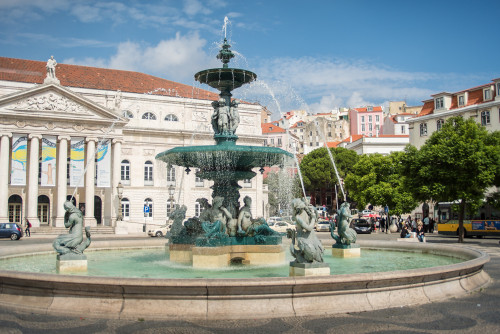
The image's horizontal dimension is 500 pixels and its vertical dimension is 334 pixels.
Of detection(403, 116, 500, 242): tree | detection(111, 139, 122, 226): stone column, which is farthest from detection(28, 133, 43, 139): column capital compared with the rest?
detection(403, 116, 500, 242): tree

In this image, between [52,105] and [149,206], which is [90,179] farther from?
[149,206]

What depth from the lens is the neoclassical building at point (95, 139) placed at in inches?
1757

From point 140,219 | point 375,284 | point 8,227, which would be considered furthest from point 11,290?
point 140,219

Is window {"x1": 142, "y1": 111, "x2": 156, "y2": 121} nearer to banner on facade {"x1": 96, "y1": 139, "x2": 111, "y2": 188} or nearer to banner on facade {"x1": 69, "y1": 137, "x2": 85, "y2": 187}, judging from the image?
banner on facade {"x1": 96, "y1": 139, "x2": 111, "y2": 188}

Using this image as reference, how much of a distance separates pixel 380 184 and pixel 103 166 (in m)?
26.9

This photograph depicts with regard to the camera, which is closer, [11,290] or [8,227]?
[11,290]

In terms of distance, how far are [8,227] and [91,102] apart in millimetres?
15841

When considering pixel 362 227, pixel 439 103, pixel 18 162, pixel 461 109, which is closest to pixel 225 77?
pixel 362 227

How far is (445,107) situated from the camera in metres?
52.7

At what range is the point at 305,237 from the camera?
28.9ft

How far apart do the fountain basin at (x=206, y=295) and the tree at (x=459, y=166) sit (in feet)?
66.2

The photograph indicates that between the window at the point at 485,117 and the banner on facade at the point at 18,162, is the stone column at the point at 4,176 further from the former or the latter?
the window at the point at 485,117

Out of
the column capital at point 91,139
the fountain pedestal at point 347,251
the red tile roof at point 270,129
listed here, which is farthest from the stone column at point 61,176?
the red tile roof at point 270,129

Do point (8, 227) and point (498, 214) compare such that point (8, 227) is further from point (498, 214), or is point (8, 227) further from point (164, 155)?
point (498, 214)
